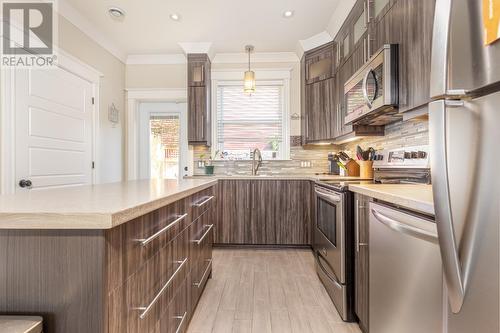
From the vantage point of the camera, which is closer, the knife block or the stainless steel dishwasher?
the stainless steel dishwasher

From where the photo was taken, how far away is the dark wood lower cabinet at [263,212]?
3436 mm

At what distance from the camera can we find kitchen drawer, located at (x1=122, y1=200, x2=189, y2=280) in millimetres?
869

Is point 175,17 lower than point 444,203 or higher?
higher

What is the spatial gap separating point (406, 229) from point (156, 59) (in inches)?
164

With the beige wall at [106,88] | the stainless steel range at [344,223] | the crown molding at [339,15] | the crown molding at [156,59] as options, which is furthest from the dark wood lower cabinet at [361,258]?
the crown molding at [156,59]

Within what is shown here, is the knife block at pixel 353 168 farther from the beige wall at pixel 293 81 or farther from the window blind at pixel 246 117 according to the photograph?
the window blind at pixel 246 117

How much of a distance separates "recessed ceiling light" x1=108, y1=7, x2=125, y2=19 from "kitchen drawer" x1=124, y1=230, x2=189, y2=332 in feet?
9.07

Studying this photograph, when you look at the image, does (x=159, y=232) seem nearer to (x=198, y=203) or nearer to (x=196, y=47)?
(x=198, y=203)

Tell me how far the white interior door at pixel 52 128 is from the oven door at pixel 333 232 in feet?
8.79

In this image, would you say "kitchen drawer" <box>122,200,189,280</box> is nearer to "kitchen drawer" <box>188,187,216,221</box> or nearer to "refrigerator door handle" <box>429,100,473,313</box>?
"kitchen drawer" <box>188,187,216,221</box>

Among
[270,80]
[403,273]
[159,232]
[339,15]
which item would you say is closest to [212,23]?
[270,80]

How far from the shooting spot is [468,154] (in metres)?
0.70

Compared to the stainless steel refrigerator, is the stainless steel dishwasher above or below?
below

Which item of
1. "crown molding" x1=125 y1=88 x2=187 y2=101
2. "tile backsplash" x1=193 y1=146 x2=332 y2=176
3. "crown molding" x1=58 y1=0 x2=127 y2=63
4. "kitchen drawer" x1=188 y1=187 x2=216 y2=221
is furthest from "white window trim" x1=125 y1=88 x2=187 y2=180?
"kitchen drawer" x1=188 y1=187 x2=216 y2=221
